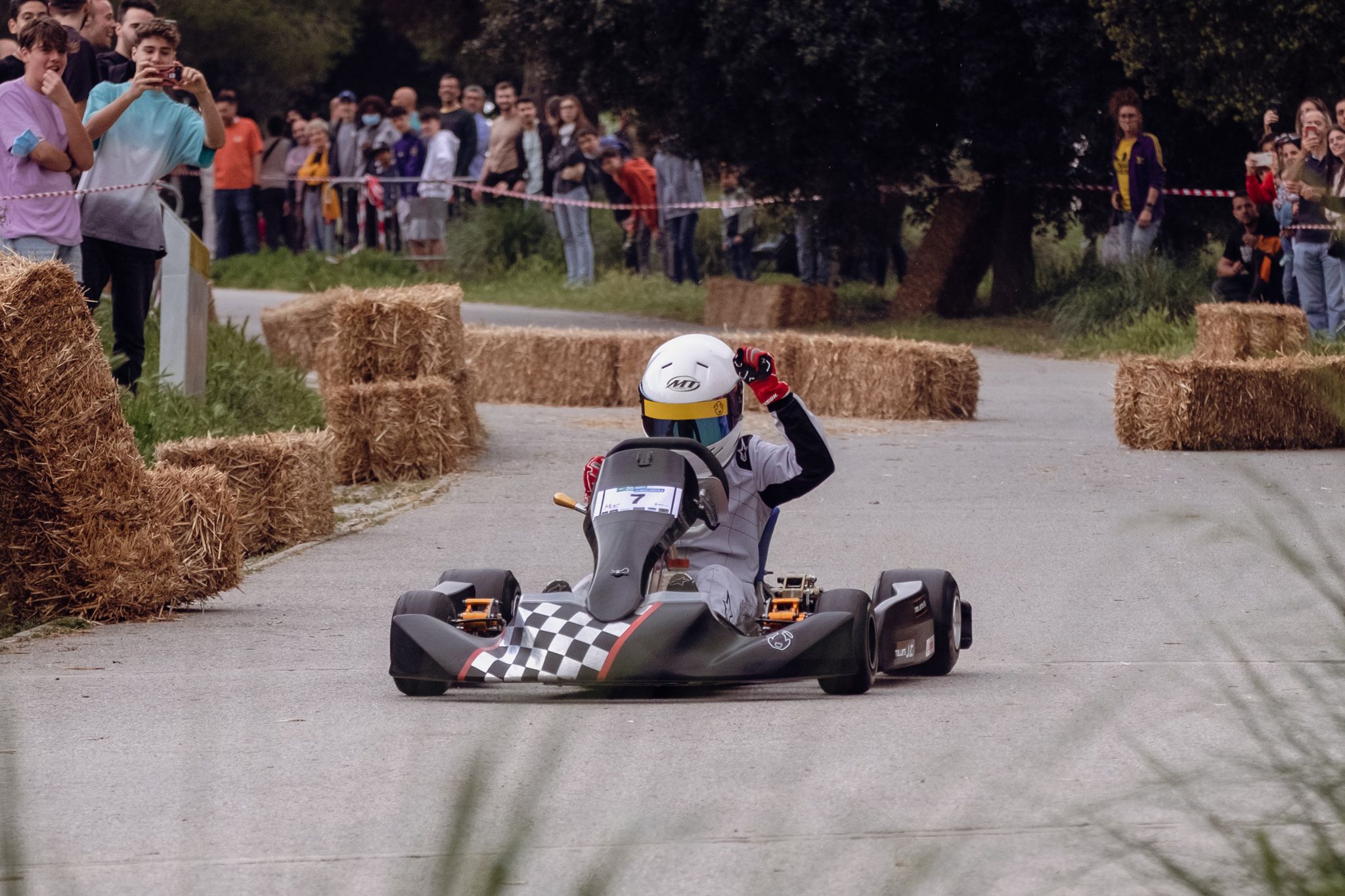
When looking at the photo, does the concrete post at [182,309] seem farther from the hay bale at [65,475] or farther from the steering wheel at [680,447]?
the steering wheel at [680,447]

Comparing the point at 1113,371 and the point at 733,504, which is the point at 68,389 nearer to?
the point at 733,504

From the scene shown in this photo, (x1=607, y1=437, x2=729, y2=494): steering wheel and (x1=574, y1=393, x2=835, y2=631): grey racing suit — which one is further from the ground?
(x1=607, y1=437, x2=729, y2=494): steering wheel

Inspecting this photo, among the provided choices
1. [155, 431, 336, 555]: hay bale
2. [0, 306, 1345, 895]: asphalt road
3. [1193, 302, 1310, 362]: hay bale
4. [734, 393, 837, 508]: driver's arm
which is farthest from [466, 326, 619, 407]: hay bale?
[734, 393, 837, 508]: driver's arm

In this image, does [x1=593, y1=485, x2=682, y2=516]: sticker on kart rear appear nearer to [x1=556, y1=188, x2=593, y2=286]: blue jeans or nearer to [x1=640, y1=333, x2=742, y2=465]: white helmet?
[x1=640, y1=333, x2=742, y2=465]: white helmet

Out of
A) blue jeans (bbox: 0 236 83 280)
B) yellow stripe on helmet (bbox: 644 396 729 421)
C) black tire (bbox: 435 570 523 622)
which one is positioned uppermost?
blue jeans (bbox: 0 236 83 280)

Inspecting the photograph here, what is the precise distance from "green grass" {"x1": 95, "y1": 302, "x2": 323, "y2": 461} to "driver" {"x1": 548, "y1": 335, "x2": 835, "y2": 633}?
3.91 m

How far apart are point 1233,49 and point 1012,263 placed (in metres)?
5.42

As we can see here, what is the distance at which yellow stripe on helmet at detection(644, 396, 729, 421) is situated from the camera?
606cm

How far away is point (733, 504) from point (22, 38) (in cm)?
535

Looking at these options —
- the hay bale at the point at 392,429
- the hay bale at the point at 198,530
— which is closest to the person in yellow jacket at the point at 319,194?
the hay bale at the point at 392,429

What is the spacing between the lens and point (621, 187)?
2433cm

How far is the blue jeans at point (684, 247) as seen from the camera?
24.8m

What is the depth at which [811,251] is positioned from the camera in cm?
2289

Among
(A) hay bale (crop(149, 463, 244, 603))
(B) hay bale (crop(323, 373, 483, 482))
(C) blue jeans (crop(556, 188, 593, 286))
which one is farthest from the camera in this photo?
(C) blue jeans (crop(556, 188, 593, 286))
